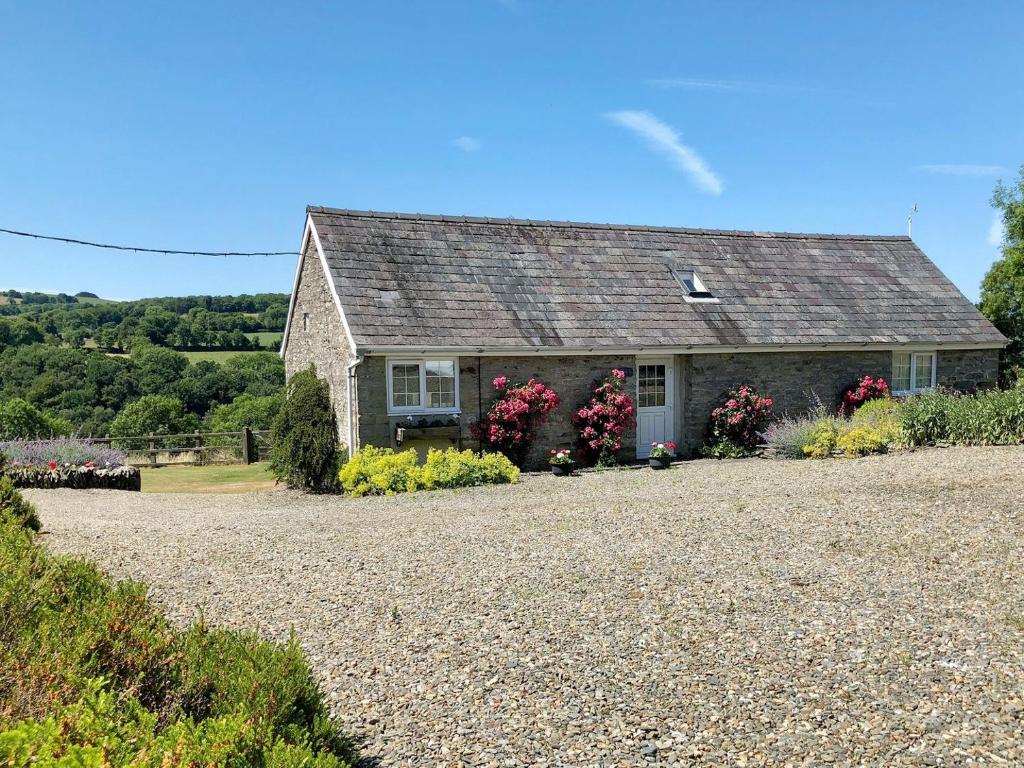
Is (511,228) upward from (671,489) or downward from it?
upward

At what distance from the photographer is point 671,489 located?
1275cm

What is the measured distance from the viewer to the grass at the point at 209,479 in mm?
17828

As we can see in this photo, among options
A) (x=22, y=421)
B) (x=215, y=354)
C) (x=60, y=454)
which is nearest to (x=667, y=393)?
(x=60, y=454)

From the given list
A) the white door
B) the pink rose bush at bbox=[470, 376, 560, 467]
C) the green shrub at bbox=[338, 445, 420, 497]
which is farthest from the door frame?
the green shrub at bbox=[338, 445, 420, 497]

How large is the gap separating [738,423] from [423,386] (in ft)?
24.1

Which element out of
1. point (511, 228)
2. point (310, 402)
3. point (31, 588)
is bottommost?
point (31, 588)

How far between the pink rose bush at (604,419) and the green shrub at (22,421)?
2598 centimetres

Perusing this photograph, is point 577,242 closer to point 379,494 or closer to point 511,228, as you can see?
point 511,228

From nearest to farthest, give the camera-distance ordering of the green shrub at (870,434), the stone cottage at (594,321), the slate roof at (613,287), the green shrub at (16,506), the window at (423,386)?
the green shrub at (16,506)
the green shrub at (870,434)
the window at (423,386)
the stone cottage at (594,321)
the slate roof at (613,287)

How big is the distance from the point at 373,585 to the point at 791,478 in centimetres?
800

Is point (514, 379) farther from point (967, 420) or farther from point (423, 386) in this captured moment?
point (967, 420)

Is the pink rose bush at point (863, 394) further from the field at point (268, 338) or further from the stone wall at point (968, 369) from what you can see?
the field at point (268, 338)

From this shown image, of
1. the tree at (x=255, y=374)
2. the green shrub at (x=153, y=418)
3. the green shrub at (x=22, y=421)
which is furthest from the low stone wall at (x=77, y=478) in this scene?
the tree at (x=255, y=374)

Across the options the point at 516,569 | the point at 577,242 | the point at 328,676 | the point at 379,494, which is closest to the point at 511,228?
the point at 577,242
